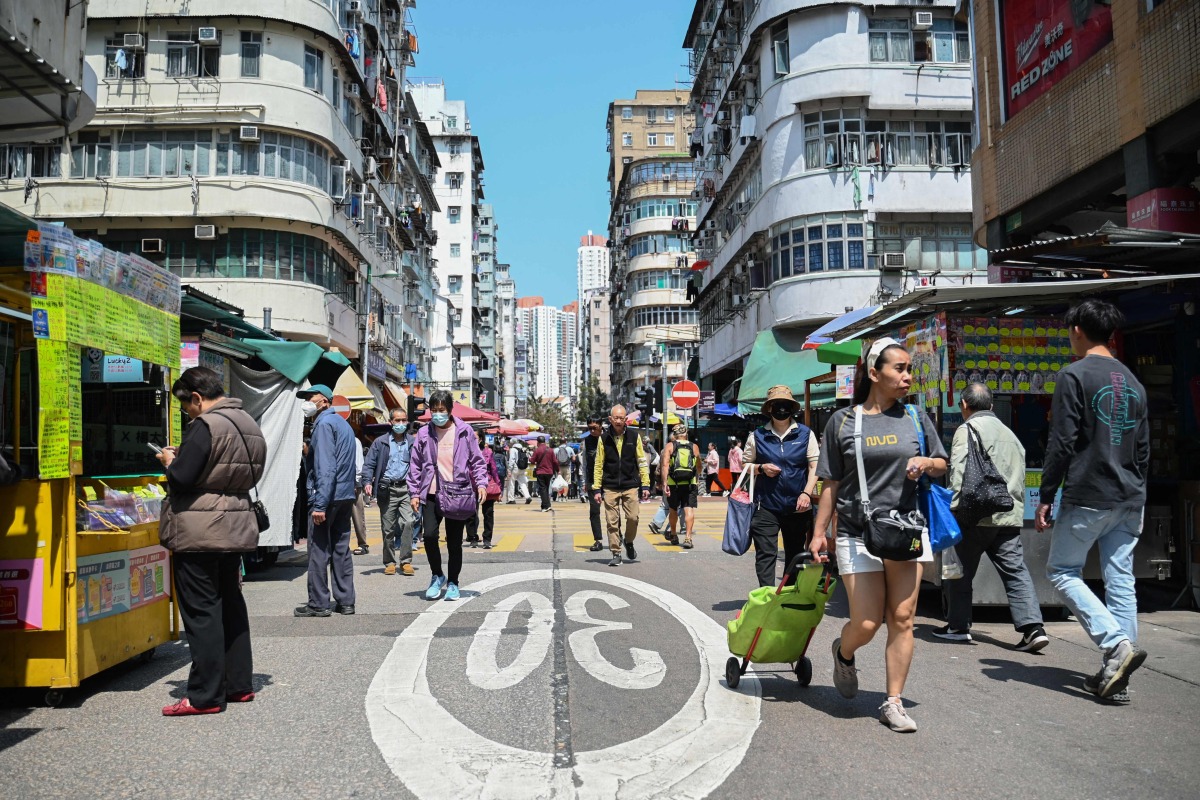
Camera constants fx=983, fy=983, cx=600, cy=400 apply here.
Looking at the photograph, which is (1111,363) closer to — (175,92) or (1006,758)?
(1006,758)

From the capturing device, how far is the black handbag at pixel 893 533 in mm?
4801

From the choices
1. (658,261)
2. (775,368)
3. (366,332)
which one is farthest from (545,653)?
(658,261)

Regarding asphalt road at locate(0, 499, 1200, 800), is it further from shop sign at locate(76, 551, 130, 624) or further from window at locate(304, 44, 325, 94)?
window at locate(304, 44, 325, 94)

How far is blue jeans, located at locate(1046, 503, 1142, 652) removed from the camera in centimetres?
563

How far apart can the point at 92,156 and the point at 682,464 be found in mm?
22401

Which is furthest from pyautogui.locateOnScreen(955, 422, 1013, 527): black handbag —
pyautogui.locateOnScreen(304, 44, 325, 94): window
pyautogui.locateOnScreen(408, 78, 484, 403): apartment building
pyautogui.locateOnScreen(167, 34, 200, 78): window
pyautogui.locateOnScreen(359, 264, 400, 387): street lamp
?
pyautogui.locateOnScreen(408, 78, 484, 403): apartment building

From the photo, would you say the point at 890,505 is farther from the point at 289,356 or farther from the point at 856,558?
the point at 289,356

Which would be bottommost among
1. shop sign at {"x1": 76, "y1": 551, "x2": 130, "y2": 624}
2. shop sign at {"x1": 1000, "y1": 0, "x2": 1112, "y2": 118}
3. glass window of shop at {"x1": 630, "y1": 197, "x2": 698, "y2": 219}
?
shop sign at {"x1": 76, "y1": 551, "x2": 130, "y2": 624}

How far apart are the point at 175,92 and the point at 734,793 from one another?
29.3 meters

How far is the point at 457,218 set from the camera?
267ft

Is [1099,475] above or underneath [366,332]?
underneath

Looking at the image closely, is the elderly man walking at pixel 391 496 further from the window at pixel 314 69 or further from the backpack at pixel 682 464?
the window at pixel 314 69

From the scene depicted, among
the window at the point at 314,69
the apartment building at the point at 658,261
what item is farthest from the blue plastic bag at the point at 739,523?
the apartment building at the point at 658,261

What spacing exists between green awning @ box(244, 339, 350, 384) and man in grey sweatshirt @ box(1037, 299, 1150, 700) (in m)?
8.81
